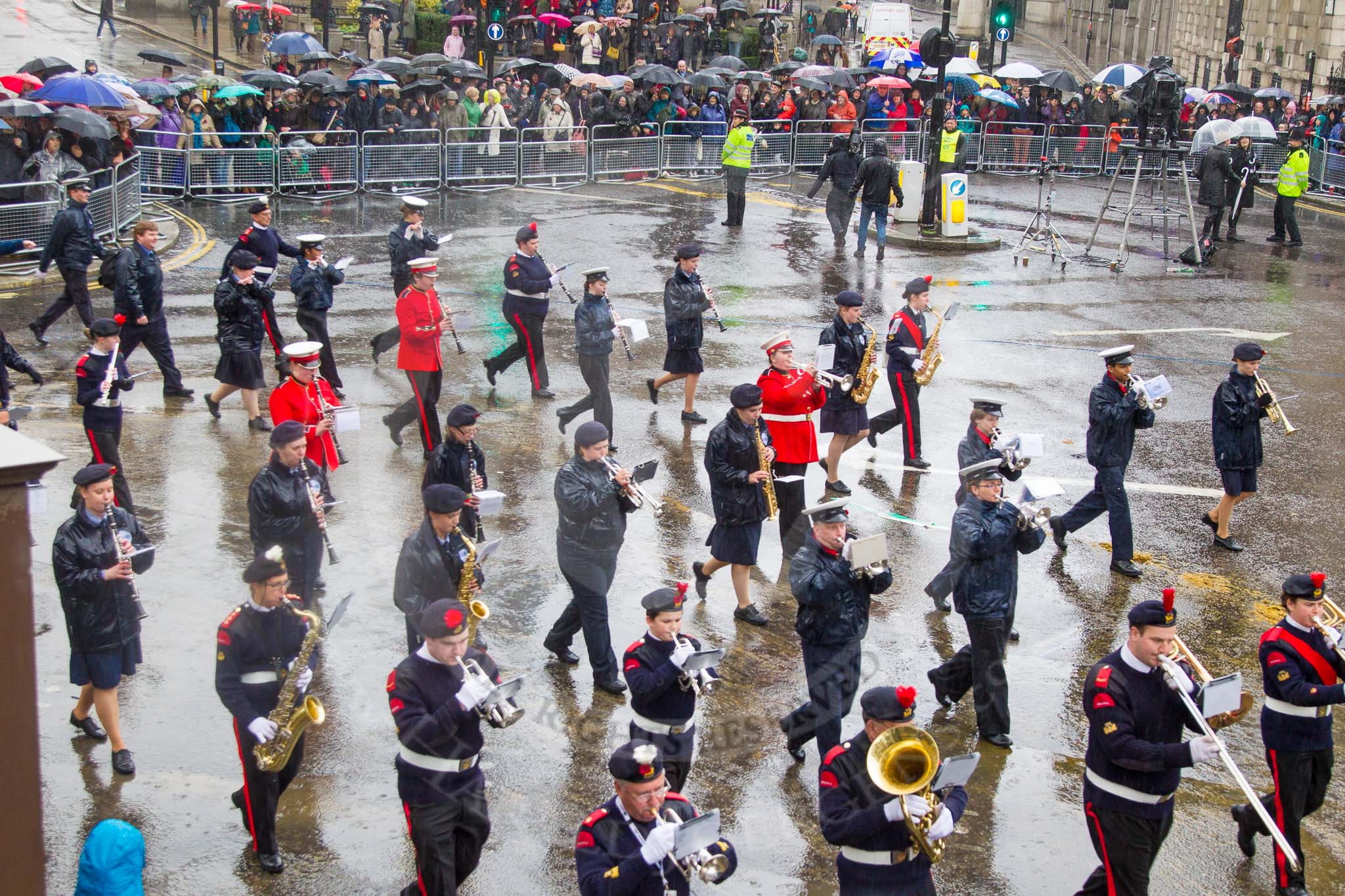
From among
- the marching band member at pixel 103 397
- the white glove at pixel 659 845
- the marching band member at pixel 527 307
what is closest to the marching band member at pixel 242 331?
the marching band member at pixel 103 397

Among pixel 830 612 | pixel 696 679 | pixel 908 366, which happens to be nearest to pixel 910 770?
pixel 696 679

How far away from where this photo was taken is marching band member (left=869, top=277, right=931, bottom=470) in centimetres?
1288

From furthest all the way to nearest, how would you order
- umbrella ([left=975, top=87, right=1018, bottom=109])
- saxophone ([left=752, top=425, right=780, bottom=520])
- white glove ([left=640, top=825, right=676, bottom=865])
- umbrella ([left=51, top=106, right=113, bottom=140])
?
1. umbrella ([left=975, top=87, right=1018, bottom=109])
2. umbrella ([left=51, top=106, right=113, bottom=140])
3. saxophone ([left=752, top=425, right=780, bottom=520])
4. white glove ([left=640, top=825, right=676, bottom=865])

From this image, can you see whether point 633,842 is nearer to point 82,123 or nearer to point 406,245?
point 406,245

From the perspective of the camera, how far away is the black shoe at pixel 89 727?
26.9ft

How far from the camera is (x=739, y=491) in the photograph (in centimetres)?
989

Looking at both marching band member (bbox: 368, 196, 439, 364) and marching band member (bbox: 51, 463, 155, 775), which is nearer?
marching band member (bbox: 51, 463, 155, 775)

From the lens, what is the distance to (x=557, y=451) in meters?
13.3

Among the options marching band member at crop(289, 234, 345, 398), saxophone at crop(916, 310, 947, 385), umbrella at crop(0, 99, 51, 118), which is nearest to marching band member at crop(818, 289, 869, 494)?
saxophone at crop(916, 310, 947, 385)

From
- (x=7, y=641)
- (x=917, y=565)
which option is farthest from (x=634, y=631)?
(x=7, y=641)

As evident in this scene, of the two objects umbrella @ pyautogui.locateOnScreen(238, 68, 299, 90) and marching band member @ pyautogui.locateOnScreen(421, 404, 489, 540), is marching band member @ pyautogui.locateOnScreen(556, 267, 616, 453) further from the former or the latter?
umbrella @ pyautogui.locateOnScreen(238, 68, 299, 90)

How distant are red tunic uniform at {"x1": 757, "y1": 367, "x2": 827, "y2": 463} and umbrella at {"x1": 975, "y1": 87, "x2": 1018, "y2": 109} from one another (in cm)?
2125

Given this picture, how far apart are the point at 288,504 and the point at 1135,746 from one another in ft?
17.2

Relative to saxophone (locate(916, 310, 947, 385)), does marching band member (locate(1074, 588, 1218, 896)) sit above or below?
below
